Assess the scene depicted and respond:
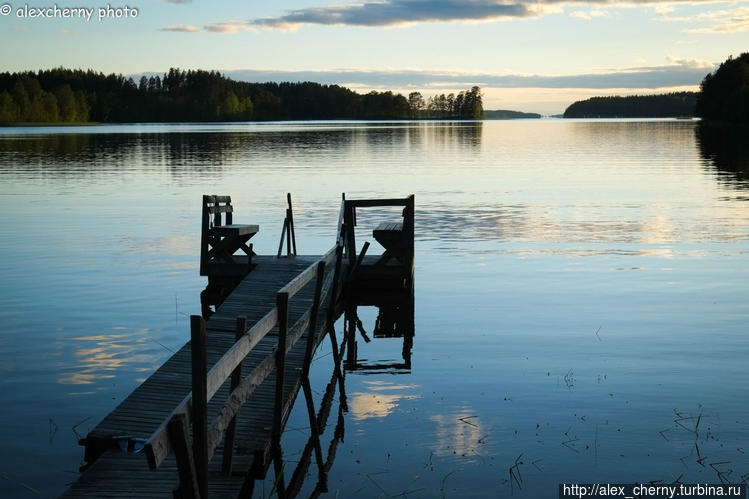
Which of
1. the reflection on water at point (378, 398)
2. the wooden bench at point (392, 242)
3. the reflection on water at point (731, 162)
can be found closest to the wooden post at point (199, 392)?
the reflection on water at point (378, 398)

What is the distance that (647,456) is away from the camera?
36.8 ft

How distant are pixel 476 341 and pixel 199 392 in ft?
33.9

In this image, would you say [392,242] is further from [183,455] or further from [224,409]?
[183,455]

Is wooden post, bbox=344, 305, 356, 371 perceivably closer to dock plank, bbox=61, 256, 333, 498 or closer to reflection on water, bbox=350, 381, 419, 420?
dock plank, bbox=61, 256, 333, 498

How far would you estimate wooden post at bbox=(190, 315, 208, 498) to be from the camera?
7836 millimetres

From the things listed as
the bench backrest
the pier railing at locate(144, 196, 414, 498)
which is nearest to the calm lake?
the pier railing at locate(144, 196, 414, 498)

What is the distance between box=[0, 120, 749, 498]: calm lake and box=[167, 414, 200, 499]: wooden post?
2554 millimetres

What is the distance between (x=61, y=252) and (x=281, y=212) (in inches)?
527

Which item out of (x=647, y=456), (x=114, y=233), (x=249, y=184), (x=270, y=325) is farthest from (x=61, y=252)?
(x=249, y=184)

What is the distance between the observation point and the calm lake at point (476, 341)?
11.2 metres

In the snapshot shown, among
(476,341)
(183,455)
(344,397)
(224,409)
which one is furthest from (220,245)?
(183,455)

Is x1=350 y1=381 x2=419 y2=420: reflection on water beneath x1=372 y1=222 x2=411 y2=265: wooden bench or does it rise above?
beneath

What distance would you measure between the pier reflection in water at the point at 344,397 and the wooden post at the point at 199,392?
2.56m

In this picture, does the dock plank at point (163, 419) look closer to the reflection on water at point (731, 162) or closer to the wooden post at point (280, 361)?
the wooden post at point (280, 361)
